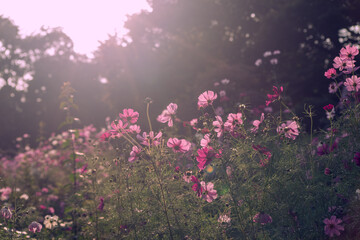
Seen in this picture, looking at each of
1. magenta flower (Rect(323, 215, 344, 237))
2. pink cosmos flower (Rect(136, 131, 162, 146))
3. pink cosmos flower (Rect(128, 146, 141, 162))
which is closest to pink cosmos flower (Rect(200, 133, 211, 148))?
pink cosmos flower (Rect(136, 131, 162, 146))

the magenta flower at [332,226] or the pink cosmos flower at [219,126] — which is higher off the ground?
the pink cosmos flower at [219,126]

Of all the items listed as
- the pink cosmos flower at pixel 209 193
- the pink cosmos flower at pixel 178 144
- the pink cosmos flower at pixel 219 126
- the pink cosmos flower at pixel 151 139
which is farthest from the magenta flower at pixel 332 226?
the pink cosmos flower at pixel 151 139

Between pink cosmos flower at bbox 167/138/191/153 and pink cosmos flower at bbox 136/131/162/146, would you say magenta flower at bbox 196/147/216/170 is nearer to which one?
pink cosmos flower at bbox 167/138/191/153

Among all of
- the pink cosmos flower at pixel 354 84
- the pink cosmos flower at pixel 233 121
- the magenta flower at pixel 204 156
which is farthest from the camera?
the pink cosmos flower at pixel 354 84

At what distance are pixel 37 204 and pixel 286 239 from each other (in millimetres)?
3771

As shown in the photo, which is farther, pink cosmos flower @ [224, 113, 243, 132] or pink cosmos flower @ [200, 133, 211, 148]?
pink cosmos flower @ [224, 113, 243, 132]

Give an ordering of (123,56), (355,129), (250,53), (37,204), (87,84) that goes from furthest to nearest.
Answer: (87,84) → (123,56) → (250,53) → (37,204) → (355,129)

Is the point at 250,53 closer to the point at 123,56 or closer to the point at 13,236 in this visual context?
the point at 123,56

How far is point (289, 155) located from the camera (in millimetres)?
2676

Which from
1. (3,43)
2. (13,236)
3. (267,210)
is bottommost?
(267,210)

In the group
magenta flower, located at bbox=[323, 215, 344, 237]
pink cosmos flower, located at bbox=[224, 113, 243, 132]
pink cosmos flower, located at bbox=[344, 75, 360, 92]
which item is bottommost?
magenta flower, located at bbox=[323, 215, 344, 237]

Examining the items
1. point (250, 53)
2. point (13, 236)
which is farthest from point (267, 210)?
point (250, 53)

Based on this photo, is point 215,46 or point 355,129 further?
point 215,46

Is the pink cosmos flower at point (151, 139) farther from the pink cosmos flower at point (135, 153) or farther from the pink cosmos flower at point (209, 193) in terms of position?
the pink cosmos flower at point (209, 193)
